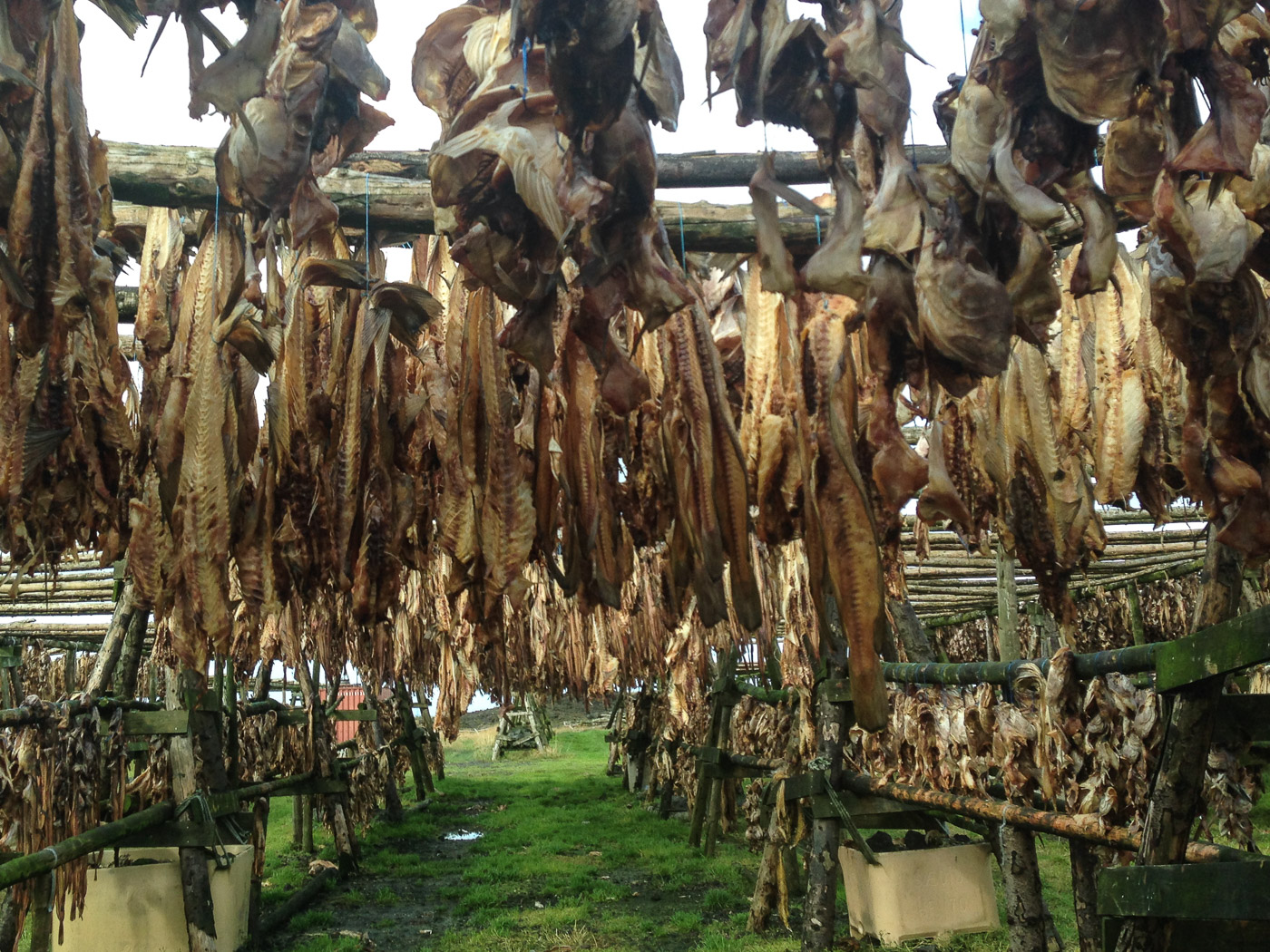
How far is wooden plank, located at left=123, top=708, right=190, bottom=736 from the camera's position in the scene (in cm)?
456

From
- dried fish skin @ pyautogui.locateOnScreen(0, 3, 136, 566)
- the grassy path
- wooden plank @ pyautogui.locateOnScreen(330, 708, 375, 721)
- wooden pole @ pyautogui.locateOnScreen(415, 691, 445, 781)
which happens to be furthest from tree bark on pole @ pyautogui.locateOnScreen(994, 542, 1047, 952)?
wooden pole @ pyautogui.locateOnScreen(415, 691, 445, 781)

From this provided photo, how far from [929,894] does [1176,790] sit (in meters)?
3.17

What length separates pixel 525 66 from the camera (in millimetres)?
1311

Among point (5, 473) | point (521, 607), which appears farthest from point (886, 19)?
point (5, 473)

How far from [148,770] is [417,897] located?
4.11m

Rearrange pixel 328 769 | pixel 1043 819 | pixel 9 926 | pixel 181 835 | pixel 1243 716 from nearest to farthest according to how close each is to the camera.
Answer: pixel 1243 716 → pixel 1043 819 → pixel 9 926 → pixel 181 835 → pixel 328 769

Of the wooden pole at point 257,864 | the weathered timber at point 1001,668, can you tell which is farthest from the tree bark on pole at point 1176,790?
the wooden pole at point 257,864

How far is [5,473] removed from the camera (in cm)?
182

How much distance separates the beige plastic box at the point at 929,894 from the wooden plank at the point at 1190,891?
2958 millimetres

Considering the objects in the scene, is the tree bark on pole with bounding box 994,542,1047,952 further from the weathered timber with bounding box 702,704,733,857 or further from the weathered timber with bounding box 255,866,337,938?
the weathered timber with bounding box 255,866,337,938

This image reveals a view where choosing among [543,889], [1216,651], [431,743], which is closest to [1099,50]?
[1216,651]

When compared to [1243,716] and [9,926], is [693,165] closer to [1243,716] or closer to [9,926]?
[1243,716]

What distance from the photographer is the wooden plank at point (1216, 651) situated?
1.48 meters

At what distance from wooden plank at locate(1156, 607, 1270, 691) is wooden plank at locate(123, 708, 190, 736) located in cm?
454
